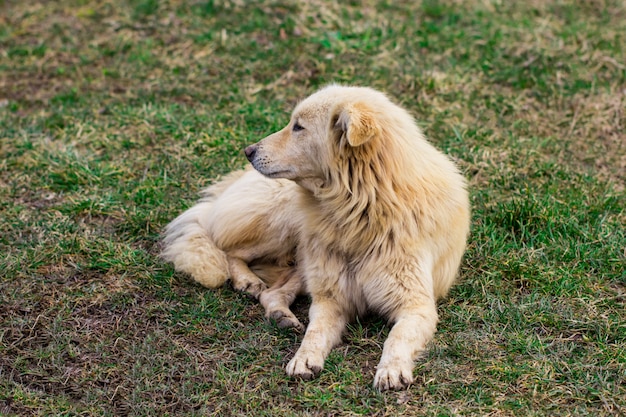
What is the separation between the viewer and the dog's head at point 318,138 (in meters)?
4.35

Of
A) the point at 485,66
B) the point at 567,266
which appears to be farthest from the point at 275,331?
the point at 485,66

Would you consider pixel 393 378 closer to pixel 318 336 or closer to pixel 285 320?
pixel 318 336

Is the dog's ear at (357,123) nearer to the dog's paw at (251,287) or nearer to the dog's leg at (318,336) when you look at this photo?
the dog's leg at (318,336)

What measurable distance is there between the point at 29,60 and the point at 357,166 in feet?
17.2

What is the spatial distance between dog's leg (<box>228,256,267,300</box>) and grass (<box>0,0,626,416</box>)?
0.10 m

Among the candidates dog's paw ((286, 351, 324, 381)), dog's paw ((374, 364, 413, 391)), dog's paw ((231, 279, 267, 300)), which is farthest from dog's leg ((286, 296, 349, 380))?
dog's paw ((231, 279, 267, 300))

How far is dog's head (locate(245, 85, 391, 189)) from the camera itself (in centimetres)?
435

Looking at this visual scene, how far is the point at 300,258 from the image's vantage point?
17.0 feet

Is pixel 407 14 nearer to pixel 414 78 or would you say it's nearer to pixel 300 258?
pixel 414 78

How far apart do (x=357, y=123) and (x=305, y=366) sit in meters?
1.38

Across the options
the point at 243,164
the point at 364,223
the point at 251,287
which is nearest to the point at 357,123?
the point at 364,223

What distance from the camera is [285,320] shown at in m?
4.70

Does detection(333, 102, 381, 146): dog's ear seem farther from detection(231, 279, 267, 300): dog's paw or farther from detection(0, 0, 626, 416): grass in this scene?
detection(231, 279, 267, 300): dog's paw

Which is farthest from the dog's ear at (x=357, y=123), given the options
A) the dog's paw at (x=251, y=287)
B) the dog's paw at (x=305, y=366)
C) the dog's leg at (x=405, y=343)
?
the dog's paw at (x=251, y=287)
